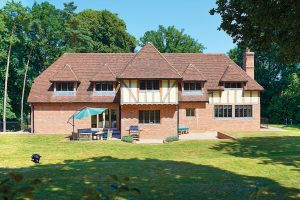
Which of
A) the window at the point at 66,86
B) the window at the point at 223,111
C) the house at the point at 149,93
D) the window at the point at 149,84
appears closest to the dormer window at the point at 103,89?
the house at the point at 149,93

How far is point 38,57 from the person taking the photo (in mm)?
46750

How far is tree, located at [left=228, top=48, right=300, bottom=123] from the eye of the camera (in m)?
46.5

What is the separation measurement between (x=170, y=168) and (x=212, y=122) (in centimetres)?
2115

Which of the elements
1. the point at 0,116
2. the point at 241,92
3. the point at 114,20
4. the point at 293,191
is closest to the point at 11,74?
the point at 0,116

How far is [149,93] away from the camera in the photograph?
29.7m

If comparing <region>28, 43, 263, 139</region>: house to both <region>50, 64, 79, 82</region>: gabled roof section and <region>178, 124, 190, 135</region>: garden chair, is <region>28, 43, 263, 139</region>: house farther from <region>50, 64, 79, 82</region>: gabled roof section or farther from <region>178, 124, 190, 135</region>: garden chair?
<region>178, 124, 190, 135</region>: garden chair

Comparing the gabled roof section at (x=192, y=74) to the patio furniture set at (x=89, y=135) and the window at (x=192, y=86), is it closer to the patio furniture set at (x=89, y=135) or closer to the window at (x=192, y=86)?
the window at (x=192, y=86)

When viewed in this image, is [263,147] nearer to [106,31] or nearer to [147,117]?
[147,117]

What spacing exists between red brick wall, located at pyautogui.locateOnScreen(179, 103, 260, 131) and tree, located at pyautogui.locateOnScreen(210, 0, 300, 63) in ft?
66.5

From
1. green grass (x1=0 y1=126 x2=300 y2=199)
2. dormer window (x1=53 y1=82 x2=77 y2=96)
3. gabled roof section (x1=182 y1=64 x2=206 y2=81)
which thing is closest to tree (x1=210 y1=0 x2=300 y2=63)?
green grass (x1=0 y1=126 x2=300 y2=199)

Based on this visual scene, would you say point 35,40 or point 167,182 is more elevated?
point 35,40

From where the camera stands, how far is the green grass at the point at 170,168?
33.5 feet

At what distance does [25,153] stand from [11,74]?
2540 centimetres

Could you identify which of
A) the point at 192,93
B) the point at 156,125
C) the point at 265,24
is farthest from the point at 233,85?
the point at 265,24
